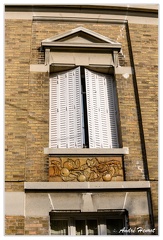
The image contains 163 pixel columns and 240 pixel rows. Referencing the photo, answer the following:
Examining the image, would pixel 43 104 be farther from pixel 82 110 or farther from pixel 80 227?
pixel 80 227

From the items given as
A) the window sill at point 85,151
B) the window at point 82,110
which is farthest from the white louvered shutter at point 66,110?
the window sill at point 85,151

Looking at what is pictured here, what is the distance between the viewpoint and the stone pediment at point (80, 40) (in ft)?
32.6

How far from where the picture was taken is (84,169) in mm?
8422

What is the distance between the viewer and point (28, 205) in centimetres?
786

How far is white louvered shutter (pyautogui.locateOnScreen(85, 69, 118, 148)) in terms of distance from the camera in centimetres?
910

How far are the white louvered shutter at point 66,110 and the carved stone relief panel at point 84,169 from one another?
1.74 feet

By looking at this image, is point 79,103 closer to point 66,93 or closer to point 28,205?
point 66,93

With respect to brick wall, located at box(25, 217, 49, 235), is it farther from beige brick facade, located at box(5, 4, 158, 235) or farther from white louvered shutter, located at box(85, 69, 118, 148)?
white louvered shutter, located at box(85, 69, 118, 148)

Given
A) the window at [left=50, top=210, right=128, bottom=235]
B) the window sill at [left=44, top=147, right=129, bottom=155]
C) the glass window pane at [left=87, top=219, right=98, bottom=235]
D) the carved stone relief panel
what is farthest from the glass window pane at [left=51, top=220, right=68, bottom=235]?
the window sill at [left=44, top=147, right=129, bottom=155]

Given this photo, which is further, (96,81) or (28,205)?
(96,81)

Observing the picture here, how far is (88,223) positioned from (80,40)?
15.7ft

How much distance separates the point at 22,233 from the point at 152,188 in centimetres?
285

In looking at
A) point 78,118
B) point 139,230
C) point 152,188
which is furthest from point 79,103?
point 139,230

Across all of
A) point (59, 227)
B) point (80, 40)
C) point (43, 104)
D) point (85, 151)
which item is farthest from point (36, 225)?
point (80, 40)
